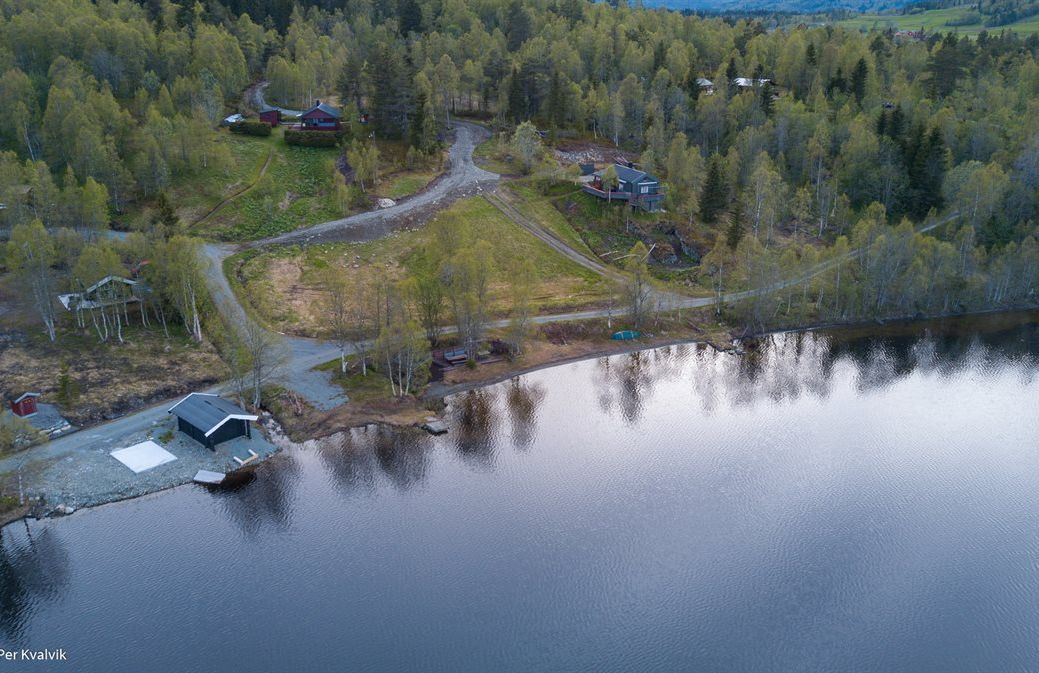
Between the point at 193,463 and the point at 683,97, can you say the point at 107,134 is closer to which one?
the point at 193,463

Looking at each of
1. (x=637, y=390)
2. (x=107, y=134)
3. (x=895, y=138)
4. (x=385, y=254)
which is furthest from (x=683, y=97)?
(x=107, y=134)

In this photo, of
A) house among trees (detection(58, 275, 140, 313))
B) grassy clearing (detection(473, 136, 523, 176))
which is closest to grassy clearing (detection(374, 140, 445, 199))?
grassy clearing (detection(473, 136, 523, 176))

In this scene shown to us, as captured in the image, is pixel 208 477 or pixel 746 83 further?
pixel 746 83

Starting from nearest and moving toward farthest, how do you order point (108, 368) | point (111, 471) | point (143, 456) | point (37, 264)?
point (111, 471) < point (143, 456) < point (108, 368) < point (37, 264)

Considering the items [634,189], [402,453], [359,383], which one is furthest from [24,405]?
[634,189]

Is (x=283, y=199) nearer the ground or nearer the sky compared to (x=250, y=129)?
nearer the ground

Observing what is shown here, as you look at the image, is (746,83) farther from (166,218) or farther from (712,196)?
(166,218)

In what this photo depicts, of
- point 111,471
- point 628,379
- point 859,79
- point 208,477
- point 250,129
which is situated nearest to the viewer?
point 111,471
